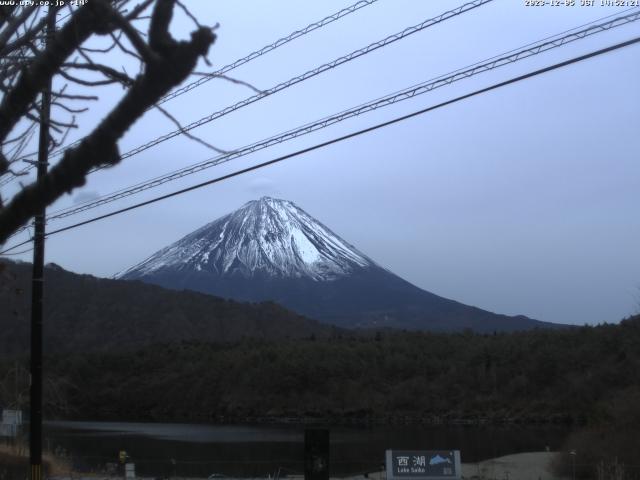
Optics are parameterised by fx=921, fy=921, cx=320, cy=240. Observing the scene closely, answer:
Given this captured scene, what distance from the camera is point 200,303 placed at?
388ft

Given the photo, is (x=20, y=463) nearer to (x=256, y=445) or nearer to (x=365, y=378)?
(x=256, y=445)

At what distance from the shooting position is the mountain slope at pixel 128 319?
10275cm

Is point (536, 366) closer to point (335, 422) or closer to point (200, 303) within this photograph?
point (335, 422)

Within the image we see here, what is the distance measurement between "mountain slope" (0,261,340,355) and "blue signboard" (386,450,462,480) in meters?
82.8

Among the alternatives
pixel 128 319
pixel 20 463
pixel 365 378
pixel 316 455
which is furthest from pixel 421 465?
pixel 128 319

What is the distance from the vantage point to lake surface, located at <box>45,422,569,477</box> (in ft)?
108

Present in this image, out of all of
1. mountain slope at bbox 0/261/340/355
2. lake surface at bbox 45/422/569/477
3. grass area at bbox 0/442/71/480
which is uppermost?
mountain slope at bbox 0/261/340/355

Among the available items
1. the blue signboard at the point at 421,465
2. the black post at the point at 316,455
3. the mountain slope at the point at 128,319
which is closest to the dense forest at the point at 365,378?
the mountain slope at the point at 128,319

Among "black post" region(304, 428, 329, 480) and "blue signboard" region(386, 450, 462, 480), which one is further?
"blue signboard" region(386, 450, 462, 480)

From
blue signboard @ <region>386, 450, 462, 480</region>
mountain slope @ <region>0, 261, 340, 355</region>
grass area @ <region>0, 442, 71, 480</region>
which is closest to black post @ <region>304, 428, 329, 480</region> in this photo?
blue signboard @ <region>386, 450, 462, 480</region>

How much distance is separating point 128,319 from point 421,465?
94.5 m

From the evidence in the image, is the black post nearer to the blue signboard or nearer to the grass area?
the blue signboard

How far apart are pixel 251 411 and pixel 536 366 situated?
25.1 metres

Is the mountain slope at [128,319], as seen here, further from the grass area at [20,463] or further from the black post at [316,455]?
the black post at [316,455]
